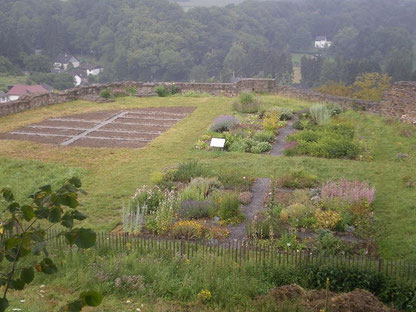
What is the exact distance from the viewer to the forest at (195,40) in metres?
64.2

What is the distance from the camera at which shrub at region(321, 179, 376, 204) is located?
1041cm

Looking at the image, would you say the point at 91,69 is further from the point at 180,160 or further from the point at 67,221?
the point at 67,221

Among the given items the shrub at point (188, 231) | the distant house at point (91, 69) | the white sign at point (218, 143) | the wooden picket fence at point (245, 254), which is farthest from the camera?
the distant house at point (91, 69)

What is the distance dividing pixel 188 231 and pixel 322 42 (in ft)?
303

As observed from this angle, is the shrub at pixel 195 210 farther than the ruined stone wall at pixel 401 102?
No

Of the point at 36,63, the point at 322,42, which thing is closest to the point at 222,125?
the point at 36,63

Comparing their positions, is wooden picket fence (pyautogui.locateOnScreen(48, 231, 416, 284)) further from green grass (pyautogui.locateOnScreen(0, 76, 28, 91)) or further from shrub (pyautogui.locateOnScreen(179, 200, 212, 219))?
green grass (pyautogui.locateOnScreen(0, 76, 28, 91))

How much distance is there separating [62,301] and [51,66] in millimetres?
71378

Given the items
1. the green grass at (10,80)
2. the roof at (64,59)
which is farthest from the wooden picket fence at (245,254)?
the roof at (64,59)

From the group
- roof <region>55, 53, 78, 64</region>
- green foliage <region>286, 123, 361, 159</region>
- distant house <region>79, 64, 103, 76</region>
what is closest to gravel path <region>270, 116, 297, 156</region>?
green foliage <region>286, 123, 361, 159</region>

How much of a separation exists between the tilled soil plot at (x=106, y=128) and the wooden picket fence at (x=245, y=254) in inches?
290

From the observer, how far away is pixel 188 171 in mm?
12336

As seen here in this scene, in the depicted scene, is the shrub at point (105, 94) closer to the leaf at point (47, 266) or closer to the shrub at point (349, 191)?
the shrub at point (349, 191)

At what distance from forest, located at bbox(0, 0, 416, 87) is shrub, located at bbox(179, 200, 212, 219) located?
46.8 m
